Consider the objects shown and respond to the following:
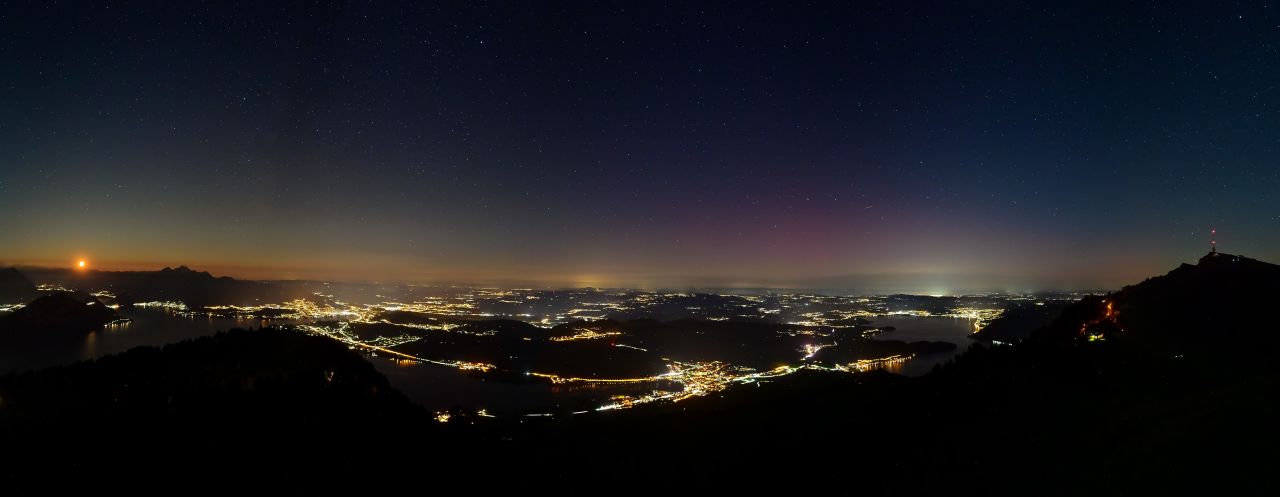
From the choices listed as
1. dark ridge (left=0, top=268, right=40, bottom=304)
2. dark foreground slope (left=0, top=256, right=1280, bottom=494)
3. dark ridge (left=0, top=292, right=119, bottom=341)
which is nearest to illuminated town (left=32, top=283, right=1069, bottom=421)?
dark foreground slope (left=0, top=256, right=1280, bottom=494)

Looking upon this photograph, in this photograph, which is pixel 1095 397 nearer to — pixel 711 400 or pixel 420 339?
pixel 711 400

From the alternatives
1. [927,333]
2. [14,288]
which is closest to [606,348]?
[927,333]

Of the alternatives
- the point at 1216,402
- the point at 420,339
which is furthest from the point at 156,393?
the point at 420,339

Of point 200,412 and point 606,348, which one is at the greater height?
point 200,412

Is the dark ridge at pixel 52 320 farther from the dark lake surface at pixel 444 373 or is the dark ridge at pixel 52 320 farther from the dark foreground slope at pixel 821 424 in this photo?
the dark foreground slope at pixel 821 424

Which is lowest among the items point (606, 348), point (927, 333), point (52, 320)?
point (606, 348)

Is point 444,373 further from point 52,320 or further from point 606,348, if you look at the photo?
point 52,320

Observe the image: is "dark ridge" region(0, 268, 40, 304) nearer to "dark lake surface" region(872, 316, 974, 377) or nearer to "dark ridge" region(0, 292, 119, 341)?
"dark ridge" region(0, 292, 119, 341)

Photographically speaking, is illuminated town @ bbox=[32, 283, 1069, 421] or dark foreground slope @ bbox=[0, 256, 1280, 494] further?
illuminated town @ bbox=[32, 283, 1069, 421]
